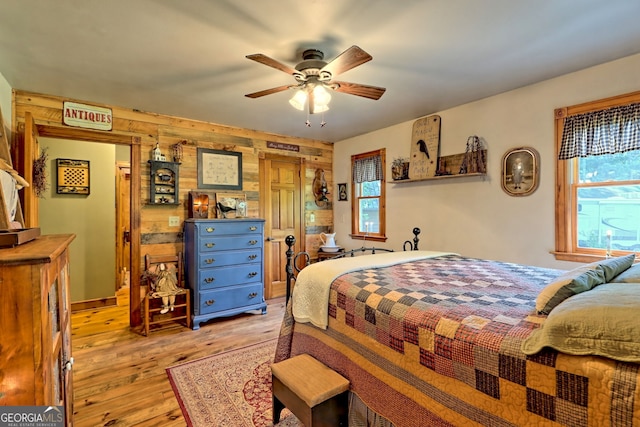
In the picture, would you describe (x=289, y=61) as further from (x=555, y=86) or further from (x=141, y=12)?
(x=555, y=86)

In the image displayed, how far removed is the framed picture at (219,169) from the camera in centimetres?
399

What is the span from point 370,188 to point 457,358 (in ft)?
12.1

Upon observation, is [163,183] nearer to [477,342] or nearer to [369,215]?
[369,215]

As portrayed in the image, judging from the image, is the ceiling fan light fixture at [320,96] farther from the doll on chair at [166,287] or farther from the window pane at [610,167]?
the doll on chair at [166,287]

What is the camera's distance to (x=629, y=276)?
1.34m

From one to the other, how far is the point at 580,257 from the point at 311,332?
93.6 inches

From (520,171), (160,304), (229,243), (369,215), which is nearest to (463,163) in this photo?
(520,171)

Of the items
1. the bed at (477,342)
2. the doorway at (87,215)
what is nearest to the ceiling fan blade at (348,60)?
the bed at (477,342)

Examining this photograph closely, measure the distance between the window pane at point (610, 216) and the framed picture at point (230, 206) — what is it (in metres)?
3.62

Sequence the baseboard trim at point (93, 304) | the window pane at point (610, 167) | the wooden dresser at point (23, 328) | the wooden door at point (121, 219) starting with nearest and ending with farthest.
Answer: the wooden dresser at point (23, 328) → the window pane at point (610, 167) → the baseboard trim at point (93, 304) → the wooden door at point (121, 219)

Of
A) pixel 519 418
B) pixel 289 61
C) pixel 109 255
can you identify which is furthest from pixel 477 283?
pixel 109 255

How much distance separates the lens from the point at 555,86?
8.86 ft

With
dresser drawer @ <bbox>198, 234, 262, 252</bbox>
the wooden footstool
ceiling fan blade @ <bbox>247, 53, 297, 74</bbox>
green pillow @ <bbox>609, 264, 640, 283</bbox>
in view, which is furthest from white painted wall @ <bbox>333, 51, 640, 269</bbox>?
the wooden footstool

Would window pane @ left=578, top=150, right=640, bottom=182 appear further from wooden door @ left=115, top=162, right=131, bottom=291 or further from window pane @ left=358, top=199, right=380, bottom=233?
wooden door @ left=115, top=162, right=131, bottom=291
